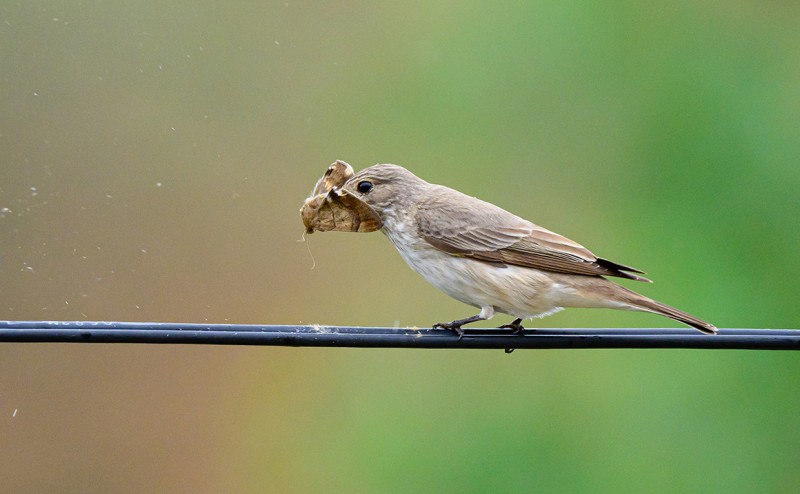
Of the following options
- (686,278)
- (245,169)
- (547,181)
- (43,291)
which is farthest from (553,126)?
(43,291)

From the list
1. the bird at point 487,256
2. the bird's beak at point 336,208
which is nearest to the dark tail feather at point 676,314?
the bird at point 487,256

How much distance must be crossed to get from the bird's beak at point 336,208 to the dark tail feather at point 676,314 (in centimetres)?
170

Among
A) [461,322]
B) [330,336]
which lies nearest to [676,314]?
[461,322]

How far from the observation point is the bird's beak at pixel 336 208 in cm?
550

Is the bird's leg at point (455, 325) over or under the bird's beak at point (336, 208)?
under

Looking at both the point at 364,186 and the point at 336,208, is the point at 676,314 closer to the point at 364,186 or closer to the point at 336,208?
the point at 336,208

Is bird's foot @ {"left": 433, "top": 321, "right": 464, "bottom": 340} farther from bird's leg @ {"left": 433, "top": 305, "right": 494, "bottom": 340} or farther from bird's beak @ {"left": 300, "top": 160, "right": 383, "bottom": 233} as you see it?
bird's beak @ {"left": 300, "top": 160, "right": 383, "bottom": 233}

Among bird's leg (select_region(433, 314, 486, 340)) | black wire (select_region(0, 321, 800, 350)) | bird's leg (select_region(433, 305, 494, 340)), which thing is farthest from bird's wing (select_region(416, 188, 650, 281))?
black wire (select_region(0, 321, 800, 350))

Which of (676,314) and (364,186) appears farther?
A: (364,186)

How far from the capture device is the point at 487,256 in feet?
17.9

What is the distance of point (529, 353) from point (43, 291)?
12.3ft

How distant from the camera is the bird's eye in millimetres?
5977

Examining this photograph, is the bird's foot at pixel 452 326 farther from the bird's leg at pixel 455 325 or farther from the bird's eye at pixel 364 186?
the bird's eye at pixel 364 186

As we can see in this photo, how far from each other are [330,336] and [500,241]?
177 centimetres
